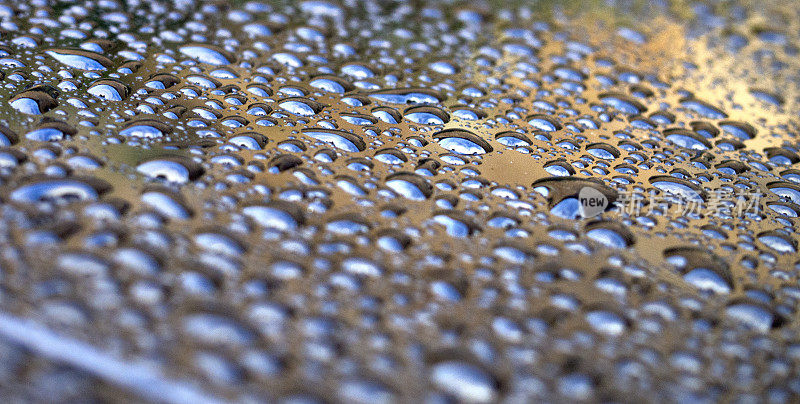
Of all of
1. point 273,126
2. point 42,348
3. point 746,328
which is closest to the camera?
point 42,348

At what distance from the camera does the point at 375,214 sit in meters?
0.64

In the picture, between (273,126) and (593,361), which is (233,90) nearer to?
(273,126)

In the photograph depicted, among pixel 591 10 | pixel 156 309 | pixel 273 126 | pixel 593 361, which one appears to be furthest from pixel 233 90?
pixel 591 10

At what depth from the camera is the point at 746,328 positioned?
0.56 metres

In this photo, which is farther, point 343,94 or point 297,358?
point 343,94

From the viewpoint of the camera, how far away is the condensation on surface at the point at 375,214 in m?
0.47

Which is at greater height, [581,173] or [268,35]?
[268,35]

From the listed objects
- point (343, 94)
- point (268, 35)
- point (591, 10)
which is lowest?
point (343, 94)

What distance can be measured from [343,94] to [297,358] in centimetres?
48

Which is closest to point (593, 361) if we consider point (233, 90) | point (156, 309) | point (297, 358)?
point (297, 358)

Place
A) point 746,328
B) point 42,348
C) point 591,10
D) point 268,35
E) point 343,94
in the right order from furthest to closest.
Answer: point 591,10 → point 268,35 → point 343,94 → point 746,328 → point 42,348

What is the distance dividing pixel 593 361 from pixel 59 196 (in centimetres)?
50

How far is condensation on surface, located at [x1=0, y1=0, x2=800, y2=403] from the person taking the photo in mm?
473

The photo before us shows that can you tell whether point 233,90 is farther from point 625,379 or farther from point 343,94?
point 625,379
